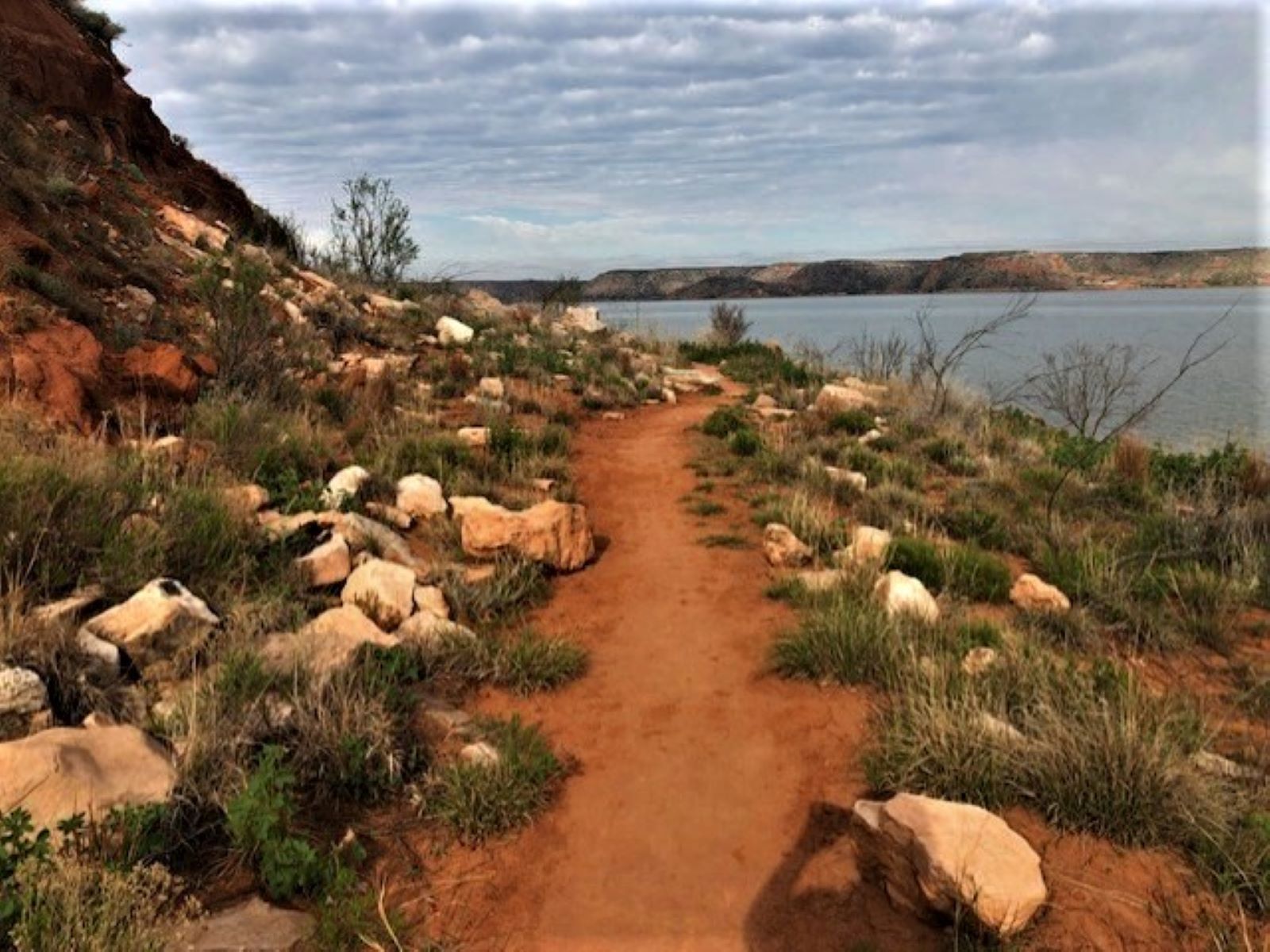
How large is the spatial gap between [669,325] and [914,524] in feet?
62.9

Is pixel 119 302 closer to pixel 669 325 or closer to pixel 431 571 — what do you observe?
pixel 431 571

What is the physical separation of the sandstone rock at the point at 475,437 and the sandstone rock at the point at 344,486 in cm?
166

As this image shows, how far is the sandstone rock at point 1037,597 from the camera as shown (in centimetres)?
552

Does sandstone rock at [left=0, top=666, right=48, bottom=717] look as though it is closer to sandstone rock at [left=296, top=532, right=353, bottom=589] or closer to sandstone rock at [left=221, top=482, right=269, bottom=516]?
sandstone rock at [left=296, top=532, right=353, bottom=589]

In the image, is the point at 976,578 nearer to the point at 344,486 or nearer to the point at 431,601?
the point at 431,601

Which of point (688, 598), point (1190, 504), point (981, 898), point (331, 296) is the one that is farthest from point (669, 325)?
point (981, 898)

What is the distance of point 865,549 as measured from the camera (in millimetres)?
6090

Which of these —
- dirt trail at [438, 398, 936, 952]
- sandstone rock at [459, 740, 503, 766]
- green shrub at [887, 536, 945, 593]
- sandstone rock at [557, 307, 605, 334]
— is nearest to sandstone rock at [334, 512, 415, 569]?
dirt trail at [438, 398, 936, 952]

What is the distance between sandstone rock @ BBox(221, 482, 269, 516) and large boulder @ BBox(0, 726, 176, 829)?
88.7 inches

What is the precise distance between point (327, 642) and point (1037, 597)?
15.3 ft

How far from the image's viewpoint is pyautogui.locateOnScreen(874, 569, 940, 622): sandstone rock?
194 inches

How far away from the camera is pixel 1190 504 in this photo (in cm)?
835

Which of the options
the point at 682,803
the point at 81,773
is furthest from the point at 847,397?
the point at 81,773

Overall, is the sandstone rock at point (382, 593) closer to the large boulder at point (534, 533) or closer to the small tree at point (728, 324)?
the large boulder at point (534, 533)
